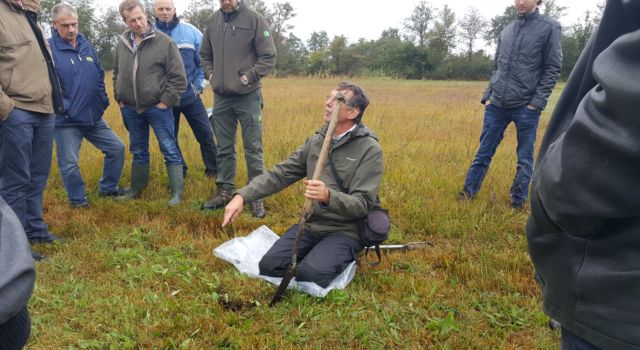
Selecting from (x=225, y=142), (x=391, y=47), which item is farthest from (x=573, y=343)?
(x=391, y=47)

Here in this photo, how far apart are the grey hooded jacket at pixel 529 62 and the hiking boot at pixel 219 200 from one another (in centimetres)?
307

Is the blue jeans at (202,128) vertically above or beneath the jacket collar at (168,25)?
beneath

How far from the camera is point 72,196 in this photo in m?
5.37

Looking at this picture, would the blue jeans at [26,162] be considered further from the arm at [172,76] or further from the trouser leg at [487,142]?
the trouser leg at [487,142]

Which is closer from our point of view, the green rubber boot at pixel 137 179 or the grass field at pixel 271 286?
the grass field at pixel 271 286

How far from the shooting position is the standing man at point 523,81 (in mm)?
4941

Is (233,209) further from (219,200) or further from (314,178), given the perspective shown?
(219,200)

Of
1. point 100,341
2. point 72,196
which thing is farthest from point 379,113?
point 100,341

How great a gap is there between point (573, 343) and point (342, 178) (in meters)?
2.50

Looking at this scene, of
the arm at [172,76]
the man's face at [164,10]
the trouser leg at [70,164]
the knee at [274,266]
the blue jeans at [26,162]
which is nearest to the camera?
the knee at [274,266]

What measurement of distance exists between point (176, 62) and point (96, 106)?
1009 mm

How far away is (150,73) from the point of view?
537 cm

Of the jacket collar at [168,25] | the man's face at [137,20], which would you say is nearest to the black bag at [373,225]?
the man's face at [137,20]

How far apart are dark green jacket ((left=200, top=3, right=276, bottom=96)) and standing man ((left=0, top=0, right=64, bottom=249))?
1646mm
